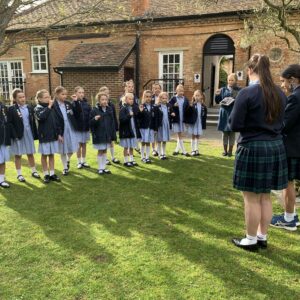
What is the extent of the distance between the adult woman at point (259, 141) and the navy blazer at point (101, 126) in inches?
154

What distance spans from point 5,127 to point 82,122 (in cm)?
177

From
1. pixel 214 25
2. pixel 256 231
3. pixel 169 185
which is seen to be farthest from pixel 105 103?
pixel 214 25

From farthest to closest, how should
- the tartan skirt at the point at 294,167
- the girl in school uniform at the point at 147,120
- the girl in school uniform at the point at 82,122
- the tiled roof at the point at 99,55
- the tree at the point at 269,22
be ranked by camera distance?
1. the tiled roof at the point at 99,55
2. the tree at the point at 269,22
3. the girl in school uniform at the point at 147,120
4. the girl in school uniform at the point at 82,122
5. the tartan skirt at the point at 294,167

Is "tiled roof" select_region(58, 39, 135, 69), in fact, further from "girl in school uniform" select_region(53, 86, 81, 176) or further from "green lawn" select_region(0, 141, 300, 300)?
"green lawn" select_region(0, 141, 300, 300)

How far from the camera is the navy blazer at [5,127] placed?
20.2ft

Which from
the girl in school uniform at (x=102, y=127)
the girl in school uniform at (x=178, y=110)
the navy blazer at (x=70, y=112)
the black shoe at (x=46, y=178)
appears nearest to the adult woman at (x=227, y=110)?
the girl in school uniform at (x=178, y=110)

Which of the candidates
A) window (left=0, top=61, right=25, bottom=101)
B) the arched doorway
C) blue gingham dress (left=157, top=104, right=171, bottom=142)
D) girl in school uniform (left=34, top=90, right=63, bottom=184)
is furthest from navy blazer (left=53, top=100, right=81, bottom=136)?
window (left=0, top=61, right=25, bottom=101)

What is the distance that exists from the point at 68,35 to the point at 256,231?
16.1 meters

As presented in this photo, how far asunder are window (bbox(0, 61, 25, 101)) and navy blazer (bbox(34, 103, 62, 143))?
1376 centimetres

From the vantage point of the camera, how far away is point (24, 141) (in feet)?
21.9

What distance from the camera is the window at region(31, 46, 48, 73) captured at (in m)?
18.5

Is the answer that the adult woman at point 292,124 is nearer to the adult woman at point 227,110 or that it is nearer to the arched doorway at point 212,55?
the adult woman at point 227,110

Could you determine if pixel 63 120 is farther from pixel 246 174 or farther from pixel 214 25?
pixel 214 25

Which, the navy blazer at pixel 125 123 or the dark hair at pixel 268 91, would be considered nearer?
the dark hair at pixel 268 91
